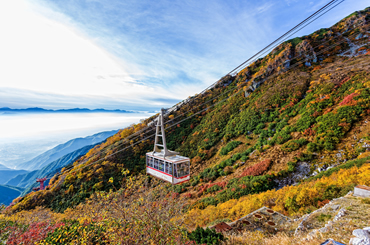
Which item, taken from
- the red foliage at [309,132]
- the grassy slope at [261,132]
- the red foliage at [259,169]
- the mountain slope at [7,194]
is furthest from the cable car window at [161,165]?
the mountain slope at [7,194]

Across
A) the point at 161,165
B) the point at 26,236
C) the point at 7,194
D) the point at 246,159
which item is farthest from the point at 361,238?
the point at 7,194


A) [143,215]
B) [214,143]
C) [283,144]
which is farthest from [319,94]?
[143,215]

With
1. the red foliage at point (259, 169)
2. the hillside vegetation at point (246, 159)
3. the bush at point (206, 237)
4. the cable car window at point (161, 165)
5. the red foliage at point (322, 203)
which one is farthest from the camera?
the red foliage at point (259, 169)

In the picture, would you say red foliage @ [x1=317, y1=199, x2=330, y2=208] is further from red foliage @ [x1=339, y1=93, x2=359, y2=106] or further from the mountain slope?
the mountain slope

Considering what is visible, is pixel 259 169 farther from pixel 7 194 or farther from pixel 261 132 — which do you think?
pixel 7 194

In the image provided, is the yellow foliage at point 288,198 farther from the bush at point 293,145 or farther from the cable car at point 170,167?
the bush at point 293,145

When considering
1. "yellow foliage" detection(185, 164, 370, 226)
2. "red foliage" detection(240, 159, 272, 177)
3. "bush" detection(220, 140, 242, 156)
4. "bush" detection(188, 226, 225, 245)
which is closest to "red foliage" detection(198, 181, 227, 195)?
"red foliage" detection(240, 159, 272, 177)

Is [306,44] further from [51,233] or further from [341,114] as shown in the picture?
[51,233]

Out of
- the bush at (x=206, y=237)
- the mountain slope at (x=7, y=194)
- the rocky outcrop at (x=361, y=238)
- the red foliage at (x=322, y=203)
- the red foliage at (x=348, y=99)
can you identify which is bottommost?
the mountain slope at (x=7, y=194)
